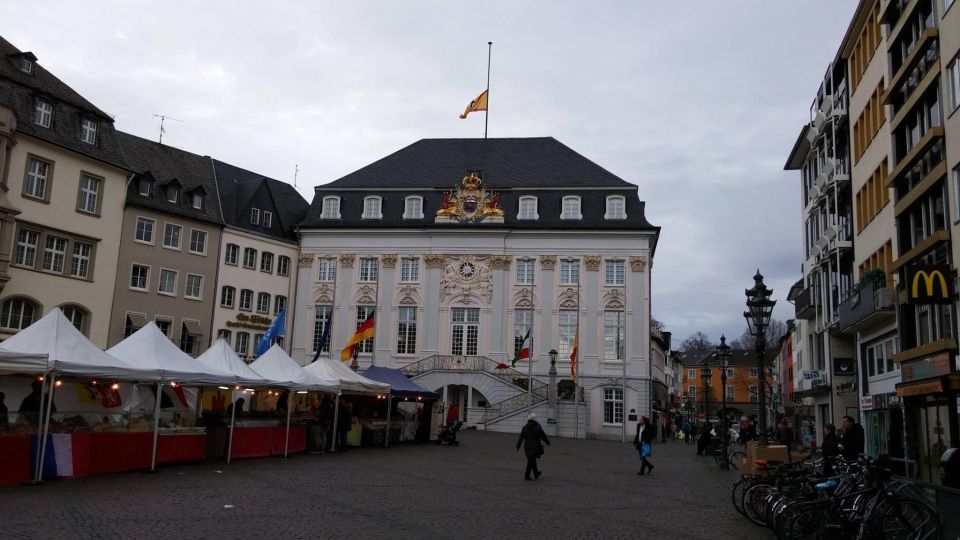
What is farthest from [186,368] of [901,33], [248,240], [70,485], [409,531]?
[248,240]

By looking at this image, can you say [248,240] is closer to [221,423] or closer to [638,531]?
[221,423]

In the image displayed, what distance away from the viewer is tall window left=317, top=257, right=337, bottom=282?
5591 centimetres

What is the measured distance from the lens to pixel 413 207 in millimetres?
56344

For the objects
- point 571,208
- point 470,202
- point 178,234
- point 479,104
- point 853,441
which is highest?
point 479,104

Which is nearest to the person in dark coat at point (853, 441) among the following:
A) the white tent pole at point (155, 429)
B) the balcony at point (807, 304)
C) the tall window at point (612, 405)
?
the white tent pole at point (155, 429)

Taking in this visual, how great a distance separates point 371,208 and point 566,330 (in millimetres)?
14988

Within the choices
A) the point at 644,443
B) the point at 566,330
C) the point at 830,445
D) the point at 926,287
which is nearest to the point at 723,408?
the point at 644,443

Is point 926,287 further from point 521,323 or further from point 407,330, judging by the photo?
point 407,330

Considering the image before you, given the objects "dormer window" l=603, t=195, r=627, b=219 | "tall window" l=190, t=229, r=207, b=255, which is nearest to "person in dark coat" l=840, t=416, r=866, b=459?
"dormer window" l=603, t=195, r=627, b=219

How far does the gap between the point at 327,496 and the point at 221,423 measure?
8.94 meters

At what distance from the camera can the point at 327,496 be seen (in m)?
16.6

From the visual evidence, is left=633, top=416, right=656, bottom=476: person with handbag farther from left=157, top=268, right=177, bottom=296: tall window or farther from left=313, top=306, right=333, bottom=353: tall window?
left=313, top=306, right=333, bottom=353: tall window

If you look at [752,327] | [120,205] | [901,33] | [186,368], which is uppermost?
[901,33]

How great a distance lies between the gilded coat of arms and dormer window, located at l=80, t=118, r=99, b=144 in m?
20.9
